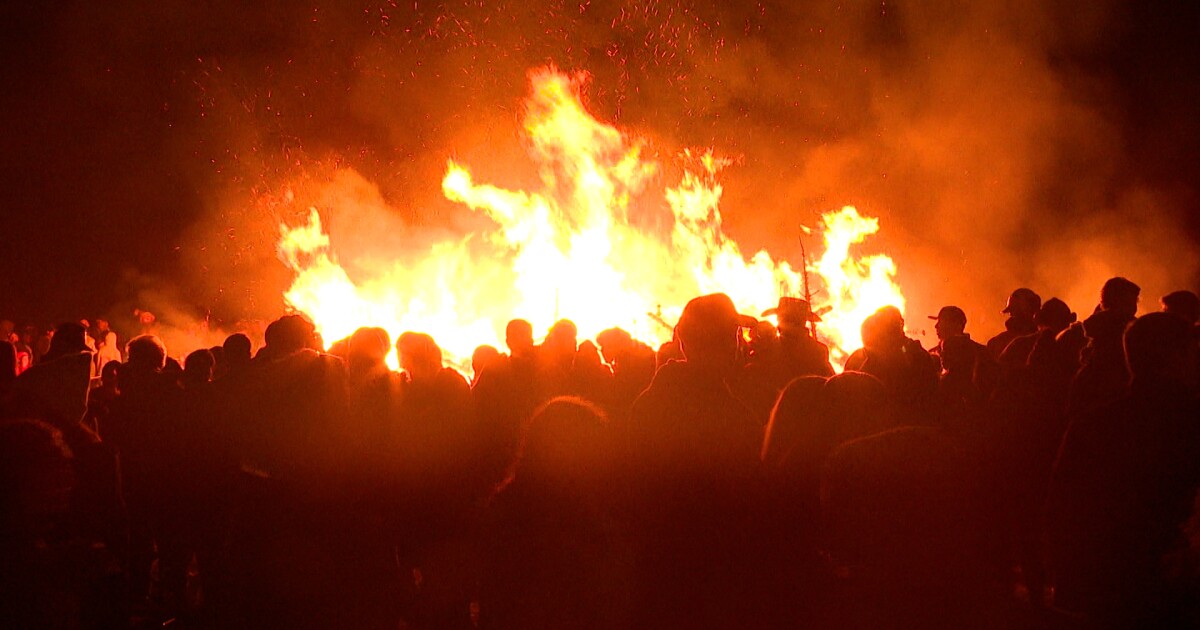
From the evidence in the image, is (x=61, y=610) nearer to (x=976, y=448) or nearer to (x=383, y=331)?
(x=383, y=331)

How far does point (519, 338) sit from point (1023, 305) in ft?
13.5

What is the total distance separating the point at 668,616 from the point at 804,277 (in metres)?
19.0

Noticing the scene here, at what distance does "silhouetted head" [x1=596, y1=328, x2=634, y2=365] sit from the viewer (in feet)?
19.2

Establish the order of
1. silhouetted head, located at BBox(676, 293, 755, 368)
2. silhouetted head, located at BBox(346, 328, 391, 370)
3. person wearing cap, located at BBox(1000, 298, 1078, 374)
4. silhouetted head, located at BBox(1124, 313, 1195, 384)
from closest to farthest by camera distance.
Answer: silhouetted head, located at BBox(676, 293, 755, 368)
silhouetted head, located at BBox(1124, 313, 1195, 384)
silhouetted head, located at BBox(346, 328, 391, 370)
person wearing cap, located at BBox(1000, 298, 1078, 374)

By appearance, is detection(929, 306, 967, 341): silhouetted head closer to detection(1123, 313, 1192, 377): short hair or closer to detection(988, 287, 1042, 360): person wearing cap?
detection(988, 287, 1042, 360): person wearing cap

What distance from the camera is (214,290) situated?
1969cm

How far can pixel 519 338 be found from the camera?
15.9 feet

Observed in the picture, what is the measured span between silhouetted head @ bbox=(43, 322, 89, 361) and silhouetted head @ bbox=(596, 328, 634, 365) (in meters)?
3.86

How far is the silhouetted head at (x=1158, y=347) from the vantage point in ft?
9.19

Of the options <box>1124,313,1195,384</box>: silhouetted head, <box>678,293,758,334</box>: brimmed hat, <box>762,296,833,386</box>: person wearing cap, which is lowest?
<box>1124,313,1195,384</box>: silhouetted head

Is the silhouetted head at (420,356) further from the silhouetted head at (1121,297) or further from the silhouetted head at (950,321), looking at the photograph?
the silhouetted head at (1121,297)

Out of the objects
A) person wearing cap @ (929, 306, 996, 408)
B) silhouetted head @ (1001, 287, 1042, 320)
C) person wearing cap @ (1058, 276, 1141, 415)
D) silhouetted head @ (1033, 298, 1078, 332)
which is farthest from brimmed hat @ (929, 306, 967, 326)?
person wearing cap @ (1058, 276, 1141, 415)

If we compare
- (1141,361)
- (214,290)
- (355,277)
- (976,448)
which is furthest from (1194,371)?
(214,290)

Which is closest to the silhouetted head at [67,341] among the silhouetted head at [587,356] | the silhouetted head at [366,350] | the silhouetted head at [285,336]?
the silhouetted head at [285,336]
